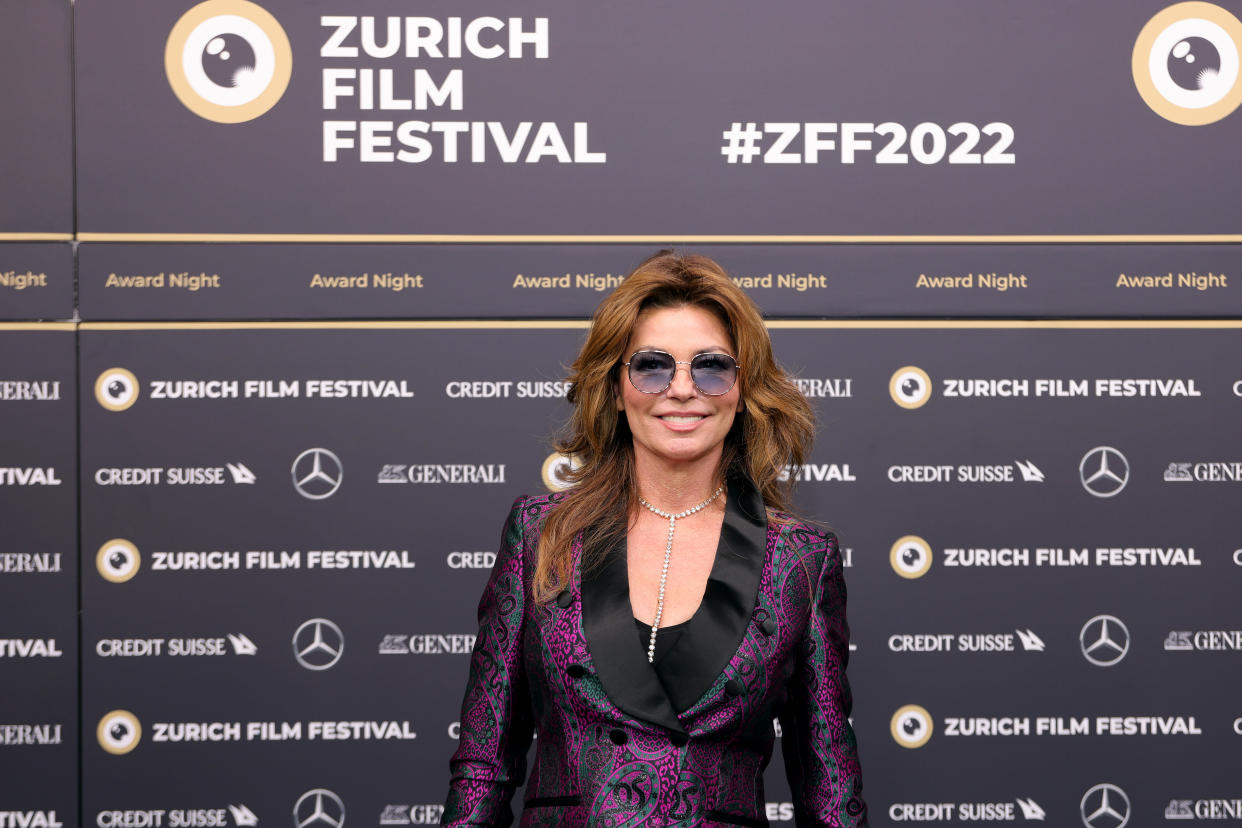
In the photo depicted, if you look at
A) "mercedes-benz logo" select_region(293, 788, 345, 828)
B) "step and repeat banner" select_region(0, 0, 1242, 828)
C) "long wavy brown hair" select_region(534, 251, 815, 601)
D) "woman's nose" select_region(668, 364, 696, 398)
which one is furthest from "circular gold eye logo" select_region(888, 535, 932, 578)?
"mercedes-benz logo" select_region(293, 788, 345, 828)

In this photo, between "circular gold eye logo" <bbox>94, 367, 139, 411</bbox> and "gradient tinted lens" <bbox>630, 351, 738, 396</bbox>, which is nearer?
"gradient tinted lens" <bbox>630, 351, 738, 396</bbox>

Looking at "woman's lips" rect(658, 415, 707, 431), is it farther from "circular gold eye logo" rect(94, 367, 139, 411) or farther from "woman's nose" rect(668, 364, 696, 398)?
"circular gold eye logo" rect(94, 367, 139, 411)

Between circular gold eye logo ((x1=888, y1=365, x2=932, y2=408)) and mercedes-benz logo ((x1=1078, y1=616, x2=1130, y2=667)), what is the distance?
759 mm

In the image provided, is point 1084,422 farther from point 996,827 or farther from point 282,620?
point 282,620

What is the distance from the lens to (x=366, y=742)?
9.59 feet

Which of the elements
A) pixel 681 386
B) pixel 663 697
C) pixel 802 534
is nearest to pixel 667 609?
pixel 663 697

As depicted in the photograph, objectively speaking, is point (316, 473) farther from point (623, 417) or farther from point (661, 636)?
point (661, 636)

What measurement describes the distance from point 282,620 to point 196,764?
1.46 feet

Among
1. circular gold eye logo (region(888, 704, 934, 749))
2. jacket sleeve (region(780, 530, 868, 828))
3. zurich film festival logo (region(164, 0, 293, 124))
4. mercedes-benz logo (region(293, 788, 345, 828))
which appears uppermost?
zurich film festival logo (region(164, 0, 293, 124))

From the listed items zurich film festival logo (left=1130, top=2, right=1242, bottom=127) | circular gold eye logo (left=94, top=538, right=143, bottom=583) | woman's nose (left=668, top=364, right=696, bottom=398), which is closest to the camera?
woman's nose (left=668, top=364, right=696, bottom=398)

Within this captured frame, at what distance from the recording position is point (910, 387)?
9.74ft

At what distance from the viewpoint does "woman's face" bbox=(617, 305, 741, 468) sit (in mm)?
1759

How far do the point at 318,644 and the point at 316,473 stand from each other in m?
0.46

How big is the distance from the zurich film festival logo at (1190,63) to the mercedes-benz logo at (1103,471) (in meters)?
0.94
